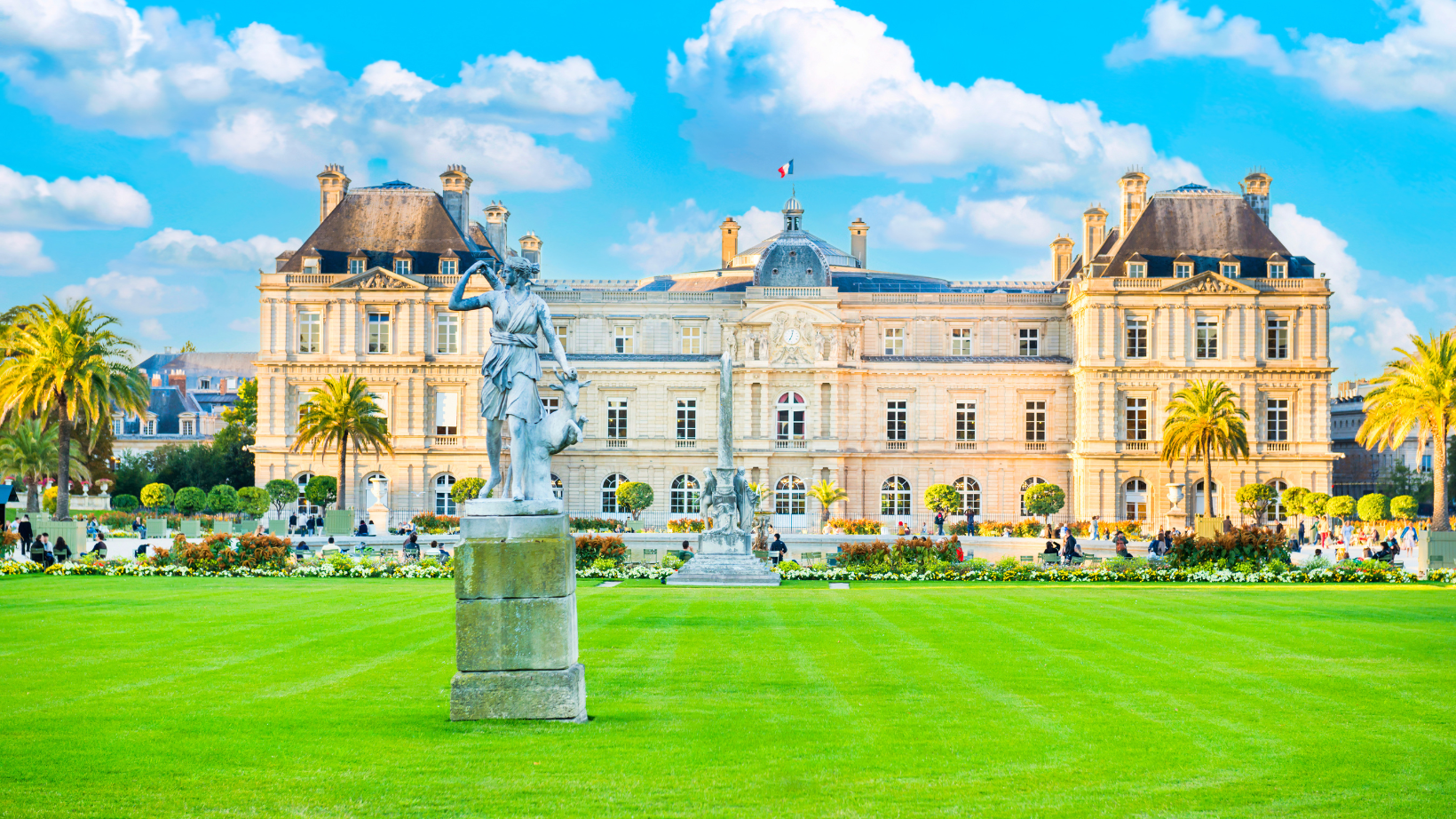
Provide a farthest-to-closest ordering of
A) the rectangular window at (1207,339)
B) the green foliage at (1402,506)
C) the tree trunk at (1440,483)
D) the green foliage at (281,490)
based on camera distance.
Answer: the rectangular window at (1207,339) → the green foliage at (281,490) → the green foliage at (1402,506) → the tree trunk at (1440,483)

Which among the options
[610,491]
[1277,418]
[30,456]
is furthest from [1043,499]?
[30,456]

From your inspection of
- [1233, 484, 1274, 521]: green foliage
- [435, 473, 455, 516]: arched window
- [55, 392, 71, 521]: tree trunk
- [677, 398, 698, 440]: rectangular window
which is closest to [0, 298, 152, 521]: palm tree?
[55, 392, 71, 521]: tree trunk

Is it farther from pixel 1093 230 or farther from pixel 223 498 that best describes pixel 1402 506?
pixel 223 498

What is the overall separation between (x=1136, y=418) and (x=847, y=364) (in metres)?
15.1

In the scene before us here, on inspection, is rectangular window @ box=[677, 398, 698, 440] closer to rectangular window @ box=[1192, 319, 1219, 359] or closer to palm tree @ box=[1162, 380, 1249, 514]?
palm tree @ box=[1162, 380, 1249, 514]

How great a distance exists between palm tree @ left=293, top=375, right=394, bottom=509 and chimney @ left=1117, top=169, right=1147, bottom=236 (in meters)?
41.0

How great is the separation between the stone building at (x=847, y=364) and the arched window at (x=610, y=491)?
0.11 meters

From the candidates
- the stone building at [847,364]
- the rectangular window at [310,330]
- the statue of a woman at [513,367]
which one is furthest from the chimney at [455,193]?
the statue of a woman at [513,367]

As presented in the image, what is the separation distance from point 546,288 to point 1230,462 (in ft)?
123

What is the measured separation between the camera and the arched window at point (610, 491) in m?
70.4

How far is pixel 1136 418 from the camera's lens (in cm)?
6812

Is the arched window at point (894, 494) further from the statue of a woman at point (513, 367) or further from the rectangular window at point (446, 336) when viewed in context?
the statue of a woman at point (513, 367)

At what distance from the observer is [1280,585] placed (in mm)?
32438

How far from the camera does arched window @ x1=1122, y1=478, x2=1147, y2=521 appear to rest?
6775 centimetres
